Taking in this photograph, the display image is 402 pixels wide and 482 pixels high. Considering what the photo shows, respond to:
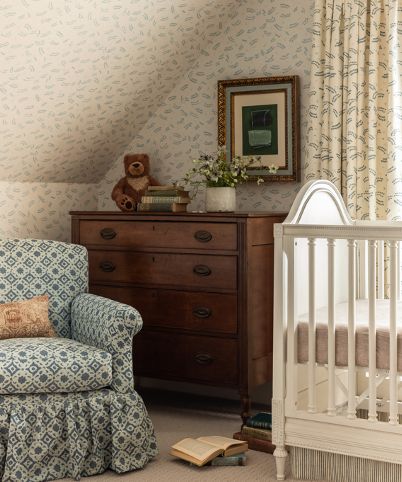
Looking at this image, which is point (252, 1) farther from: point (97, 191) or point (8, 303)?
point (8, 303)

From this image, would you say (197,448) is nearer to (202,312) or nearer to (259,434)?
(259,434)

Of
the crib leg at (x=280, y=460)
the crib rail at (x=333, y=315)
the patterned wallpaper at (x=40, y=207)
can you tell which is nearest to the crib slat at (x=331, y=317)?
the crib rail at (x=333, y=315)

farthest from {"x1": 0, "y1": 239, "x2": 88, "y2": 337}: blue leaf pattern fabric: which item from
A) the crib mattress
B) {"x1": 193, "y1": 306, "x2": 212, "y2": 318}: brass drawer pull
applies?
the crib mattress

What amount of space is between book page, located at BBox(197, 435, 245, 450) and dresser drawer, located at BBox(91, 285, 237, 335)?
21.8 inches

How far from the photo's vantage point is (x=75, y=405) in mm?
3213

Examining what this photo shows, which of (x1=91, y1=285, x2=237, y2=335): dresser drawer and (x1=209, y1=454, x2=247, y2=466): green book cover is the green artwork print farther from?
(x1=209, y1=454, x2=247, y2=466): green book cover

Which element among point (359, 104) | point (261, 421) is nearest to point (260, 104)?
point (359, 104)

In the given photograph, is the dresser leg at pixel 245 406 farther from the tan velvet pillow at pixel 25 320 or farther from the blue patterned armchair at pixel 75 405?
the tan velvet pillow at pixel 25 320

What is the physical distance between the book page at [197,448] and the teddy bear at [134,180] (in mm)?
1451

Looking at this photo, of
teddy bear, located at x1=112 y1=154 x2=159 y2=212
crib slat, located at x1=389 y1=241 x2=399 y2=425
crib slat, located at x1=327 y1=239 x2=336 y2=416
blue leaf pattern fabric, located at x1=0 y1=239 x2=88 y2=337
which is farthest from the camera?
teddy bear, located at x1=112 y1=154 x2=159 y2=212

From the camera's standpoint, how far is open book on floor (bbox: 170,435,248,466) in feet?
10.9

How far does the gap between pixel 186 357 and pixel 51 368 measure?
3.34ft

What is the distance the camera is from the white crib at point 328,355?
3.00 m

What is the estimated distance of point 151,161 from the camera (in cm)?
471
